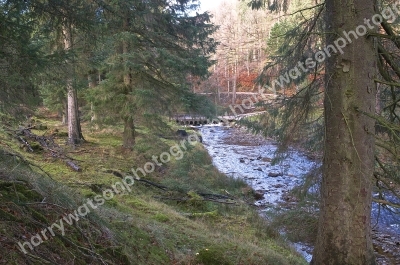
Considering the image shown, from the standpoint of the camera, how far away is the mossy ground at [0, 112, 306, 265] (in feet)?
11.3

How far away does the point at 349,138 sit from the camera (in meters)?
→ 4.11

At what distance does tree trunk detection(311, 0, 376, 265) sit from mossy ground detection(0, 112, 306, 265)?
1.50 m

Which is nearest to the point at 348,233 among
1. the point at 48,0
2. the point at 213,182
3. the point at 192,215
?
the point at 192,215

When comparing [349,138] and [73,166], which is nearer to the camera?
[349,138]

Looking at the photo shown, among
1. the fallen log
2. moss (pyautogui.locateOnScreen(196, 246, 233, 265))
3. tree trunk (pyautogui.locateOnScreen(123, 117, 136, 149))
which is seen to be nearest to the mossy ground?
moss (pyautogui.locateOnScreen(196, 246, 233, 265))

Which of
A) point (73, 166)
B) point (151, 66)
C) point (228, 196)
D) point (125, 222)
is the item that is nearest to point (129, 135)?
point (151, 66)

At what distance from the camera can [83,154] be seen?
12141 mm

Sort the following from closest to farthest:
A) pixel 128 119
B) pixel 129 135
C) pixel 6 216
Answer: pixel 6 216 < pixel 128 119 < pixel 129 135

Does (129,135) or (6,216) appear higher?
(6,216)

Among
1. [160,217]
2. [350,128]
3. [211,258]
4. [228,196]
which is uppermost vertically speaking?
[350,128]

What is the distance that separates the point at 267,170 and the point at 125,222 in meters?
13.1

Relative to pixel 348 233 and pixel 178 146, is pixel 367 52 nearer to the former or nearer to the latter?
pixel 348 233

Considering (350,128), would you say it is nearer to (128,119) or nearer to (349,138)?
(349,138)

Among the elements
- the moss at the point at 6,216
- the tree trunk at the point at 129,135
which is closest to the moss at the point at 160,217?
the moss at the point at 6,216
